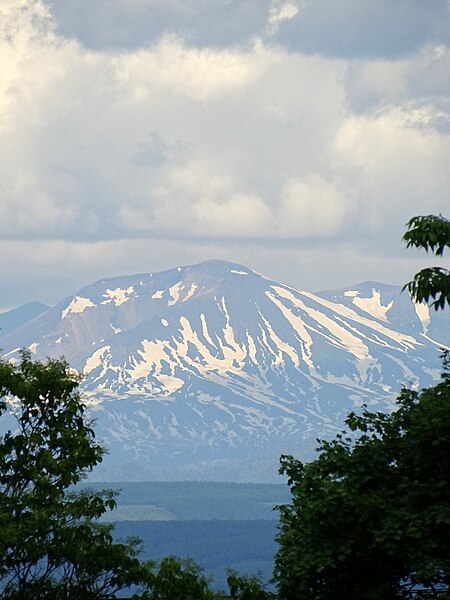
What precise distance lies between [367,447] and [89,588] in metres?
9.38

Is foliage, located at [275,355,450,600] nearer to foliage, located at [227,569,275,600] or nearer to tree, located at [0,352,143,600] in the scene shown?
foliage, located at [227,569,275,600]

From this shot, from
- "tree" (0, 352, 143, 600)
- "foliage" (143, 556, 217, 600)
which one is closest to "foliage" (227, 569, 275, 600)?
"foliage" (143, 556, 217, 600)

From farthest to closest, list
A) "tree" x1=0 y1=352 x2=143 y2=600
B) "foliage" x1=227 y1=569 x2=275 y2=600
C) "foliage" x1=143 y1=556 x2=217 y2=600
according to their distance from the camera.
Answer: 1. "foliage" x1=143 y1=556 x2=217 y2=600
2. "foliage" x1=227 y1=569 x2=275 y2=600
3. "tree" x1=0 y1=352 x2=143 y2=600

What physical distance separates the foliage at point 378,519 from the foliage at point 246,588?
2.82 ft

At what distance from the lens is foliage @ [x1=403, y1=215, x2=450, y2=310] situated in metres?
29.3

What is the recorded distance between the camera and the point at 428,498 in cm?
3481

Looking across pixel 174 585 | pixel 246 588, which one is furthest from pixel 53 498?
pixel 246 588

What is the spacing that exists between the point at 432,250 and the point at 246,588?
13216 mm

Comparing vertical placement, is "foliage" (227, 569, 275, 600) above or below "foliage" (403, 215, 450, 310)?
below

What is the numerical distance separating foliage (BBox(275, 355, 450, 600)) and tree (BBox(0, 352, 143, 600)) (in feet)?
17.9

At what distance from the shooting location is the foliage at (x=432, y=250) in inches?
1155

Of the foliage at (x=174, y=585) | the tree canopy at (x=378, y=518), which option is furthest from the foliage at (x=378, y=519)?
the foliage at (x=174, y=585)

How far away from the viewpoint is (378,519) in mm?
34812

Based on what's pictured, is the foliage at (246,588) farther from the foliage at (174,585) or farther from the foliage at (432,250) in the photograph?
the foliage at (432,250)
